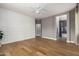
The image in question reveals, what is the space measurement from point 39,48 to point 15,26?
76 centimetres

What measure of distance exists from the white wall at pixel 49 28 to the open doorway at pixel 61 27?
10 cm

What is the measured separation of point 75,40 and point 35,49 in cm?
92

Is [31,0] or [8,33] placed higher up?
[31,0]

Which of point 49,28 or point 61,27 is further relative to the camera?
point 49,28

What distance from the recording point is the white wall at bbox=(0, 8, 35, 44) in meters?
2.23

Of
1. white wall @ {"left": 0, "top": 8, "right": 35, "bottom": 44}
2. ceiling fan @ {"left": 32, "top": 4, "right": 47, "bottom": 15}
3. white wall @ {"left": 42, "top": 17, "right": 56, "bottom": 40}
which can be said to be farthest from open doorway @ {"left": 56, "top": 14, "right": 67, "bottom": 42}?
white wall @ {"left": 0, "top": 8, "right": 35, "bottom": 44}

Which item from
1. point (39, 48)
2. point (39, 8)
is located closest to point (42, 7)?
point (39, 8)

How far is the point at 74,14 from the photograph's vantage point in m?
2.20

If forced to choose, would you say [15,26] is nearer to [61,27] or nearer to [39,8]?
[39,8]

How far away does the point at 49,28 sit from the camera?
2.40 meters

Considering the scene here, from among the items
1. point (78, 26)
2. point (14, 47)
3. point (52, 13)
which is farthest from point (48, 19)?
point (14, 47)

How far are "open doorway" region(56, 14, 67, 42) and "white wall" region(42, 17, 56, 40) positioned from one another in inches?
3.7

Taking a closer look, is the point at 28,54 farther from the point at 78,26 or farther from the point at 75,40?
the point at 78,26

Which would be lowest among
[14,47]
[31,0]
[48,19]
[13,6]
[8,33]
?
[14,47]
